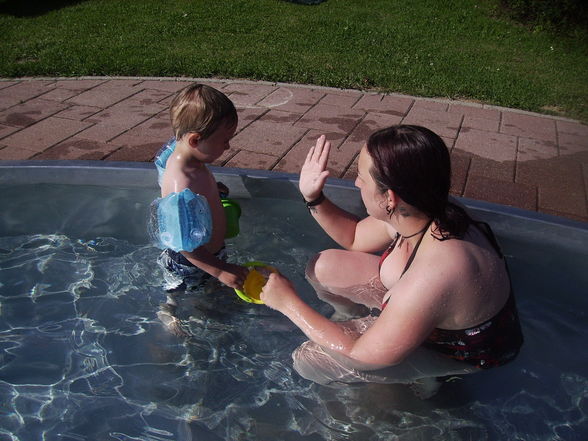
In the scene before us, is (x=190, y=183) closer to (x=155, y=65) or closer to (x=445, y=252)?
(x=445, y=252)

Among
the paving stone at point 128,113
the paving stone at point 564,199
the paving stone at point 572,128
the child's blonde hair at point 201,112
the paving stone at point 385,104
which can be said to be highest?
the child's blonde hair at point 201,112

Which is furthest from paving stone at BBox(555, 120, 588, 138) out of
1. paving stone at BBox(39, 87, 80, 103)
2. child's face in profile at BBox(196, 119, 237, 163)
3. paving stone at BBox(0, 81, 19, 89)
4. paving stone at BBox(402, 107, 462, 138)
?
paving stone at BBox(0, 81, 19, 89)

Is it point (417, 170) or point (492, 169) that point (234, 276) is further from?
point (492, 169)

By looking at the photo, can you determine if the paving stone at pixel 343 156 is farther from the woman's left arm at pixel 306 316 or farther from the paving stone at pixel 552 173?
the woman's left arm at pixel 306 316

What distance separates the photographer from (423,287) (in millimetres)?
1788

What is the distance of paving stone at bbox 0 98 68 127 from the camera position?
4578 millimetres

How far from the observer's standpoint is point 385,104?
5.16 m

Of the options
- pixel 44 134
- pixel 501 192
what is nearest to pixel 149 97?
pixel 44 134

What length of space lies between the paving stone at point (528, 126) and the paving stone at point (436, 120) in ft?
1.25

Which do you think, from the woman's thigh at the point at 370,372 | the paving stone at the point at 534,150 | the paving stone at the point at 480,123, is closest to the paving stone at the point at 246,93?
the paving stone at the point at 480,123

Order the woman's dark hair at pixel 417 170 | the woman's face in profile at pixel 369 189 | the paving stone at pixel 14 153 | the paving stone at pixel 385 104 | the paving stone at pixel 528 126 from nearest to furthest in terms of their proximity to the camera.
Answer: the woman's dark hair at pixel 417 170
the woman's face in profile at pixel 369 189
the paving stone at pixel 14 153
the paving stone at pixel 528 126
the paving stone at pixel 385 104

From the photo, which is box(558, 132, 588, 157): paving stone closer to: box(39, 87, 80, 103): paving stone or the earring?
the earring

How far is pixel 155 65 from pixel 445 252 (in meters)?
4.84

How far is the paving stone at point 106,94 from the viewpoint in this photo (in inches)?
198
